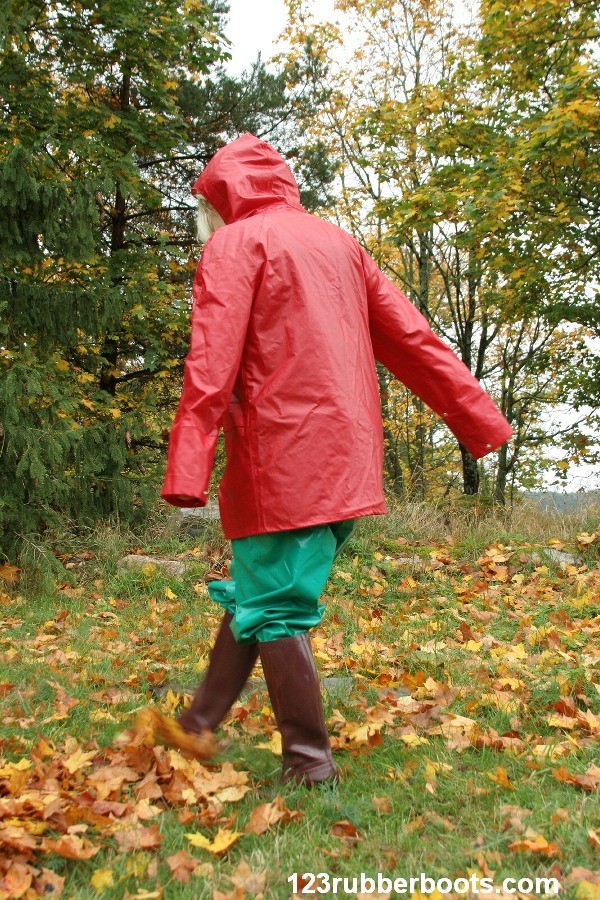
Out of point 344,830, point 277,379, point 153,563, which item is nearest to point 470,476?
point 153,563

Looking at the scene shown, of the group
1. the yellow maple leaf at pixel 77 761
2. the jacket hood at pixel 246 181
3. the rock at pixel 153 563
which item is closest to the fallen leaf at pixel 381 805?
the yellow maple leaf at pixel 77 761

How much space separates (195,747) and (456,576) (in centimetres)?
369

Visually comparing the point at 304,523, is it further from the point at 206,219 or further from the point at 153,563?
the point at 153,563

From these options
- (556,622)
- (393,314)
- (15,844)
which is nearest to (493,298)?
(556,622)

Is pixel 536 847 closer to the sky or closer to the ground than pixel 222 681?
closer to the ground

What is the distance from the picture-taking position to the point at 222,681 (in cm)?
257

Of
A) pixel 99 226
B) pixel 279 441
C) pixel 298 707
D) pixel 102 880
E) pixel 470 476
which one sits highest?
pixel 99 226

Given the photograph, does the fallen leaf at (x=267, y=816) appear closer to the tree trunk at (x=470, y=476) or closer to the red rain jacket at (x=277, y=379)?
the red rain jacket at (x=277, y=379)

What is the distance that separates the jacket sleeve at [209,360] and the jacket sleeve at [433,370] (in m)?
0.56

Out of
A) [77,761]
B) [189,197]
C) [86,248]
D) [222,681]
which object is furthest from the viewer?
[189,197]

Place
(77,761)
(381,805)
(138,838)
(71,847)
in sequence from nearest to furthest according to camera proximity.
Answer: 1. (71,847)
2. (138,838)
3. (381,805)
4. (77,761)

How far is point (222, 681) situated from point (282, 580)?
513 millimetres

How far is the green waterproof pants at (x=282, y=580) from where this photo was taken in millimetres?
2303

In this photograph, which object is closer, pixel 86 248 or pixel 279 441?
pixel 279 441
